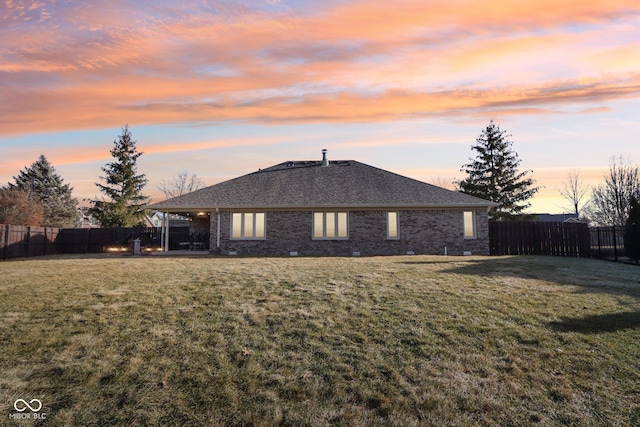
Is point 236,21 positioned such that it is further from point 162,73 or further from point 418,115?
point 418,115

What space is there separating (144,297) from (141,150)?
32.8 meters

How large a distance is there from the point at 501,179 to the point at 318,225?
23.4m

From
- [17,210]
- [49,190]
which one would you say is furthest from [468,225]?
[49,190]

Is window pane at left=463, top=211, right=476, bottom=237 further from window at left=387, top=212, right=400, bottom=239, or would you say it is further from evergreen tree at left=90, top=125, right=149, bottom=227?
evergreen tree at left=90, top=125, right=149, bottom=227

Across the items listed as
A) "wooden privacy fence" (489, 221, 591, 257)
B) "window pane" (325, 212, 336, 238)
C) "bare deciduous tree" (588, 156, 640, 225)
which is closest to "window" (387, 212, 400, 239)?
"window pane" (325, 212, 336, 238)

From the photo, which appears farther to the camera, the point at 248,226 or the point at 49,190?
the point at 49,190

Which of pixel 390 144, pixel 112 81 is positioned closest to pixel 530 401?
pixel 112 81

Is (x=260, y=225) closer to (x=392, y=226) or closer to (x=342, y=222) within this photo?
(x=342, y=222)

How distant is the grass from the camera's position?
4.39 meters

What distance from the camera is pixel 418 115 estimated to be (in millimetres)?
15820

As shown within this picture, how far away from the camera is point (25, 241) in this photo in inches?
802

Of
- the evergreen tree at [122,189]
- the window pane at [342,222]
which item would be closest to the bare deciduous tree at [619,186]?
the window pane at [342,222]

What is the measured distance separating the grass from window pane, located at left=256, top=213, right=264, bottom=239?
9.60 metres

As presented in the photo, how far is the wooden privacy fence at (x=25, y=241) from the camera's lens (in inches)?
740
